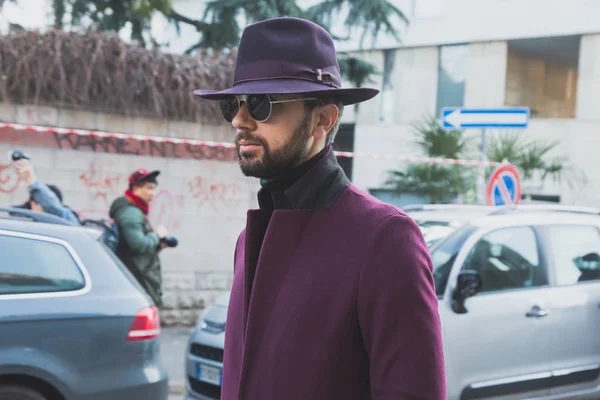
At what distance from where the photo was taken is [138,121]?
8.28 m

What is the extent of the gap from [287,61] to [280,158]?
228 mm

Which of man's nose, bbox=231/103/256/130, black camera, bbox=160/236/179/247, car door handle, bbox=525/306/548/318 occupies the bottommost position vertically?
car door handle, bbox=525/306/548/318

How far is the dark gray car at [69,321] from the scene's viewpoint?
155 inches

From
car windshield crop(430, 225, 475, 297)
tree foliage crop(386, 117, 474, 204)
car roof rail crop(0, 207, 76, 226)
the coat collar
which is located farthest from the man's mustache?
tree foliage crop(386, 117, 474, 204)

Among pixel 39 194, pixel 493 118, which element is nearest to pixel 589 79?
pixel 493 118

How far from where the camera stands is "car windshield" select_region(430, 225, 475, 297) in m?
4.86

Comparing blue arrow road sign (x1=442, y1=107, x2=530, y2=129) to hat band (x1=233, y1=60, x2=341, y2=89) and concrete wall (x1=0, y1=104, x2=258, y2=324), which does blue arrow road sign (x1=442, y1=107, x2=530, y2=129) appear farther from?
hat band (x1=233, y1=60, x2=341, y2=89)

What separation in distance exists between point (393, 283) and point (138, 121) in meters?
7.13

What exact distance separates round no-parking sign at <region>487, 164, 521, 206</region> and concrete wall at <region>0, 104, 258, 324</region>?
2.82 m

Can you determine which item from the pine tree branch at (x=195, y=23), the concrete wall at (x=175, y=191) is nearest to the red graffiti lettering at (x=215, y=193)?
the concrete wall at (x=175, y=191)

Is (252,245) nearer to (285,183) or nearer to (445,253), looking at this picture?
(285,183)

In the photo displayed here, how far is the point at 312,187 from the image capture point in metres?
1.75

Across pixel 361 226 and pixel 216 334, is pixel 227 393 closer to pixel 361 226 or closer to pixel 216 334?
pixel 361 226

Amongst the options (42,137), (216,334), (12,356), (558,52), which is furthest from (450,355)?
(558,52)
